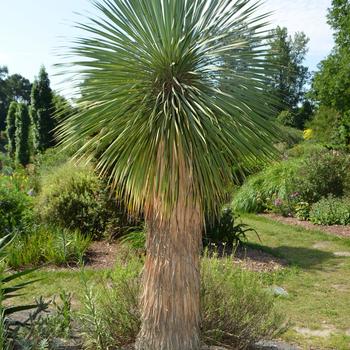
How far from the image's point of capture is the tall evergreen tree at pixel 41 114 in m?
24.7

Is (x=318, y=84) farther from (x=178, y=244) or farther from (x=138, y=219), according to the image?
(x=178, y=244)

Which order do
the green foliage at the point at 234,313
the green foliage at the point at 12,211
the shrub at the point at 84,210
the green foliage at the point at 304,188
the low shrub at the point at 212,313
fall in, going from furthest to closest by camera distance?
1. the green foliage at the point at 304,188
2. the shrub at the point at 84,210
3. the green foliage at the point at 12,211
4. the green foliage at the point at 234,313
5. the low shrub at the point at 212,313

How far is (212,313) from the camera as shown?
365 centimetres

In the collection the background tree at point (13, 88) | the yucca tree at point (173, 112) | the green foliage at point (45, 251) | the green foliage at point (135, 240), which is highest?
the background tree at point (13, 88)

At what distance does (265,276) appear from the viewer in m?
7.11

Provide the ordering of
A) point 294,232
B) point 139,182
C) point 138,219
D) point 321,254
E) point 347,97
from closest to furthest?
point 139,182, point 138,219, point 321,254, point 294,232, point 347,97

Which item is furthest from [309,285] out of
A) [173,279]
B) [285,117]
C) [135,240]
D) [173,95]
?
[173,95]

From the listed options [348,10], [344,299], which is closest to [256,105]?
[344,299]

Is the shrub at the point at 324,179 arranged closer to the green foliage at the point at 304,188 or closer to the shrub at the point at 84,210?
the green foliage at the point at 304,188

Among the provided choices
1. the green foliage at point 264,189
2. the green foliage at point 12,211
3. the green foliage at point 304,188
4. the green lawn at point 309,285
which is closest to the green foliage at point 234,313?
the green lawn at point 309,285

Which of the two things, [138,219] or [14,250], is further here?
[138,219]

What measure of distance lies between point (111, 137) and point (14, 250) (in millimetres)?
4764

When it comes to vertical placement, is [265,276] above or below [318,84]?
below

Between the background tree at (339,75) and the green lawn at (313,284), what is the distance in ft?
33.8
